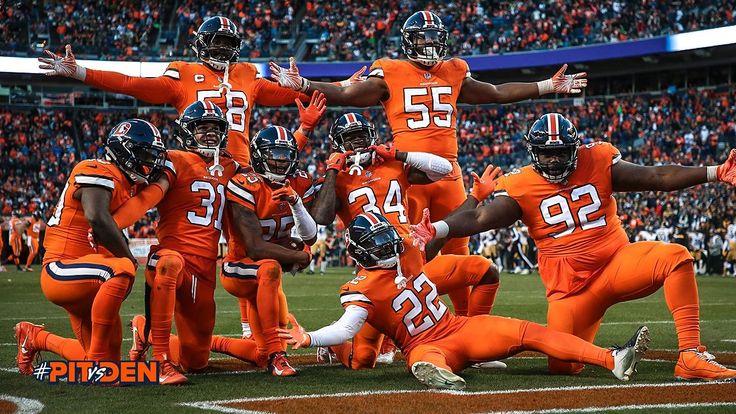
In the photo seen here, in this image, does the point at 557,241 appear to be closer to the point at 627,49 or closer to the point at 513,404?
the point at 513,404

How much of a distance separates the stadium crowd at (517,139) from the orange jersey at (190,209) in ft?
64.0

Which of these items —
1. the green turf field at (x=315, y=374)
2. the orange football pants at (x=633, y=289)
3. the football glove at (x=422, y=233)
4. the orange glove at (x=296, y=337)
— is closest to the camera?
the green turf field at (x=315, y=374)

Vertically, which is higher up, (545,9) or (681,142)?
(545,9)

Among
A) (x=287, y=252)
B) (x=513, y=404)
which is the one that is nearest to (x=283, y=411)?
(x=513, y=404)

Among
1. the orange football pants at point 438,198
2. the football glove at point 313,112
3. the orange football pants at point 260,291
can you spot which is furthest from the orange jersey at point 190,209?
the orange football pants at point 438,198

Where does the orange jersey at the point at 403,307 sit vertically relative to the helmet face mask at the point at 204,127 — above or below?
below

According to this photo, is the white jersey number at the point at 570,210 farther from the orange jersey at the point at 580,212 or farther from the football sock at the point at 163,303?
the football sock at the point at 163,303

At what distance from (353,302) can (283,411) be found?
143cm

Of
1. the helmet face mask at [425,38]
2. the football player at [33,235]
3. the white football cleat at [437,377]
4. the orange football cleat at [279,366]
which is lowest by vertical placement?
the football player at [33,235]

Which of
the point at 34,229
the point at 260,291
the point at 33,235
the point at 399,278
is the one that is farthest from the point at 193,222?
the point at 33,235

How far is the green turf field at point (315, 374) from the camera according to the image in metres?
5.47

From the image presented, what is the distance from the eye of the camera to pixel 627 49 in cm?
3094

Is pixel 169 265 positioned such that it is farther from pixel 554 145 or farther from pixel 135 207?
pixel 554 145

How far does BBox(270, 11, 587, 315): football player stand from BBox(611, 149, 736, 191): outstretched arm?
5.70ft
